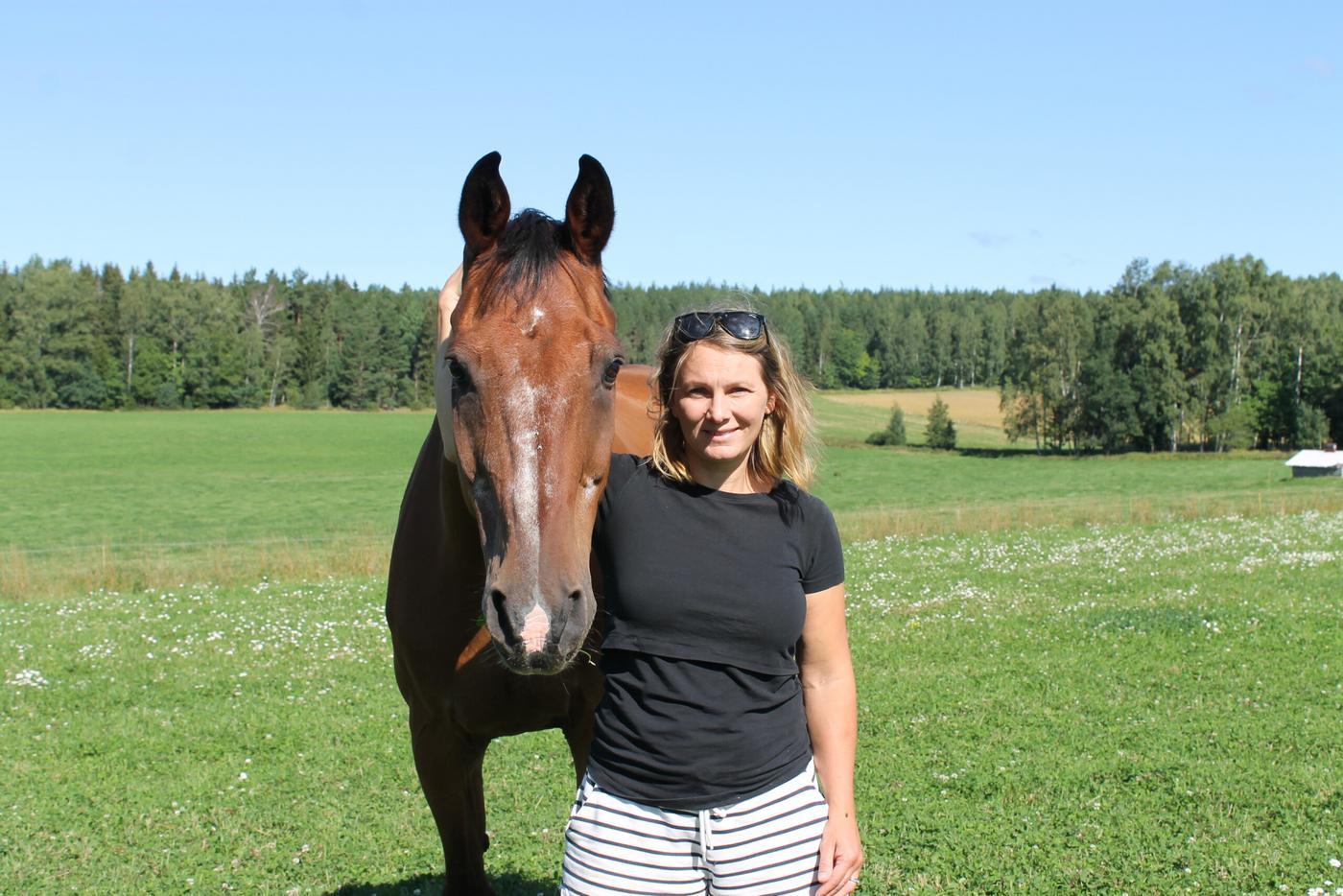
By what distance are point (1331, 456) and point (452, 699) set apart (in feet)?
133

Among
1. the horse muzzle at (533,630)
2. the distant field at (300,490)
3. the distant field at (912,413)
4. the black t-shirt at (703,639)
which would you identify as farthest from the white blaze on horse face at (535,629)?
the distant field at (912,413)

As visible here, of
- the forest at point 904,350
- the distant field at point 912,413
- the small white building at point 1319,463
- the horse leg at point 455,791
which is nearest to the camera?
the horse leg at point 455,791

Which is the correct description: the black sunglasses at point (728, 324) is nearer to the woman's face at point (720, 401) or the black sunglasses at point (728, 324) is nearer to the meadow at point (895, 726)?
the woman's face at point (720, 401)

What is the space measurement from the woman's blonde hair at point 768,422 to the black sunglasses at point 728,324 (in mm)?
25

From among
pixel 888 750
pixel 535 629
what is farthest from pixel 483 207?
pixel 888 750

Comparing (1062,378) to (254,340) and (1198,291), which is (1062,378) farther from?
(254,340)

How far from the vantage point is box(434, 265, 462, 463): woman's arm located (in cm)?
273

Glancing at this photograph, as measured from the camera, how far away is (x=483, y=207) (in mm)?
2643

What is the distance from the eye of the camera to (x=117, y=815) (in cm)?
592

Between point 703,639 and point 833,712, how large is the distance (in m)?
0.40

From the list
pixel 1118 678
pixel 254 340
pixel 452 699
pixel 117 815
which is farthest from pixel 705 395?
pixel 254 340

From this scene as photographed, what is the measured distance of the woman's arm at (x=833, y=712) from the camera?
98.3 inches

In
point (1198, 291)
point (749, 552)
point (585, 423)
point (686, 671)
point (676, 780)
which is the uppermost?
point (1198, 291)

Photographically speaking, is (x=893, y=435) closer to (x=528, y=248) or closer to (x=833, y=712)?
(x=833, y=712)
